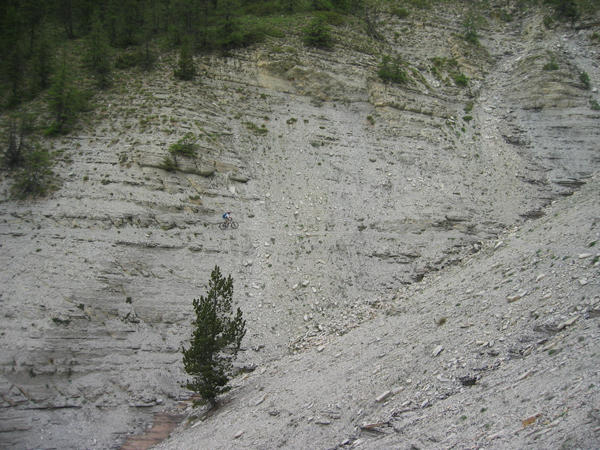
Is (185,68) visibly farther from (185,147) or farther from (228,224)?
(228,224)

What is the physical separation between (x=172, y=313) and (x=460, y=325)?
15747 mm

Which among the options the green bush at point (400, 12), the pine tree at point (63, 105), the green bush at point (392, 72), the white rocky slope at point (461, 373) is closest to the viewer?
the white rocky slope at point (461, 373)

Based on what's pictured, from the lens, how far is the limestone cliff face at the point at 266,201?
1978cm

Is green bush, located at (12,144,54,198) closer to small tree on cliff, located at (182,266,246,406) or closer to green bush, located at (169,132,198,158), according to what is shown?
green bush, located at (169,132,198,158)

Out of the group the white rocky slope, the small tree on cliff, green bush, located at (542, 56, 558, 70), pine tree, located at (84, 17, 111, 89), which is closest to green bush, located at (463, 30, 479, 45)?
green bush, located at (542, 56, 558, 70)

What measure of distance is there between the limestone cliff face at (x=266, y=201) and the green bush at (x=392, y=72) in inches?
26.6

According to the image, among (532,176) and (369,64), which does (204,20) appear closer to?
(369,64)

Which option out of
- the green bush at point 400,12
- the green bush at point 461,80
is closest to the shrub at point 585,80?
the green bush at point 461,80

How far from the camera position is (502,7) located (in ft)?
169

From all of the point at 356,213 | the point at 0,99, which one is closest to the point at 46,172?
the point at 0,99

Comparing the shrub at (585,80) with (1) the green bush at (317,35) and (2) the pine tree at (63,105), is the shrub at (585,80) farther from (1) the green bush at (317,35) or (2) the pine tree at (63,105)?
(2) the pine tree at (63,105)

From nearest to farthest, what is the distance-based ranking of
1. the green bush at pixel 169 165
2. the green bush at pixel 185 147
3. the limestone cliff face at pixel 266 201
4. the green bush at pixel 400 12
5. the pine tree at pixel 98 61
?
the limestone cliff face at pixel 266 201 → the green bush at pixel 169 165 → the green bush at pixel 185 147 → the pine tree at pixel 98 61 → the green bush at pixel 400 12

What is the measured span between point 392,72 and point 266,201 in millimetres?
20117

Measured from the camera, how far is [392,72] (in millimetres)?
38438
